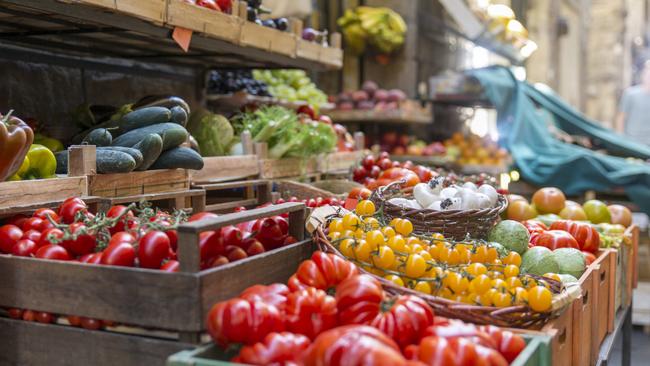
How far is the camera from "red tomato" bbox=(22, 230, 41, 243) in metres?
2.27

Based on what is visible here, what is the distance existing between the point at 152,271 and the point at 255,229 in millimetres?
615

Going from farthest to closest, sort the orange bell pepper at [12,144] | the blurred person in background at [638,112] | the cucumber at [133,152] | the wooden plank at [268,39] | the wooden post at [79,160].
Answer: the blurred person in background at [638,112], the wooden plank at [268,39], the cucumber at [133,152], the wooden post at [79,160], the orange bell pepper at [12,144]

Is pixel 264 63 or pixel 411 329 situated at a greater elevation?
pixel 264 63

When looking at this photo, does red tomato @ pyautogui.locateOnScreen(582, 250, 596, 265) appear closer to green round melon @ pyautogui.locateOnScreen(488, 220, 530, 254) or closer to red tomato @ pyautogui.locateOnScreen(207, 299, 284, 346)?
green round melon @ pyautogui.locateOnScreen(488, 220, 530, 254)

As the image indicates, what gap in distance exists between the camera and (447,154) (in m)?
8.88

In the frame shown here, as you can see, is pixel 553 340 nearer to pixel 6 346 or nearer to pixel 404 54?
pixel 6 346

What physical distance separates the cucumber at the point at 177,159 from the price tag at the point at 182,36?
19.2 inches

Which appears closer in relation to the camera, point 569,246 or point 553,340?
point 553,340

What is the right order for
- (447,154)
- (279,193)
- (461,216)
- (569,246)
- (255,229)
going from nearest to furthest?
(255,229), (461,216), (569,246), (279,193), (447,154)

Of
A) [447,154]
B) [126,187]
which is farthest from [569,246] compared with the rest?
[447,154]

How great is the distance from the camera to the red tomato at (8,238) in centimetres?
230

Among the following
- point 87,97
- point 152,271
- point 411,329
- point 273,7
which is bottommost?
point 411,329

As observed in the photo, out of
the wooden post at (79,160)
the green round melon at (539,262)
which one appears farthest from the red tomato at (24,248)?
the green round melon at (539,262)

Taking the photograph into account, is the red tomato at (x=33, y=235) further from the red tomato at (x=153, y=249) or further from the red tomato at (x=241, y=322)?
the red tomato at (x=241, y=322)
